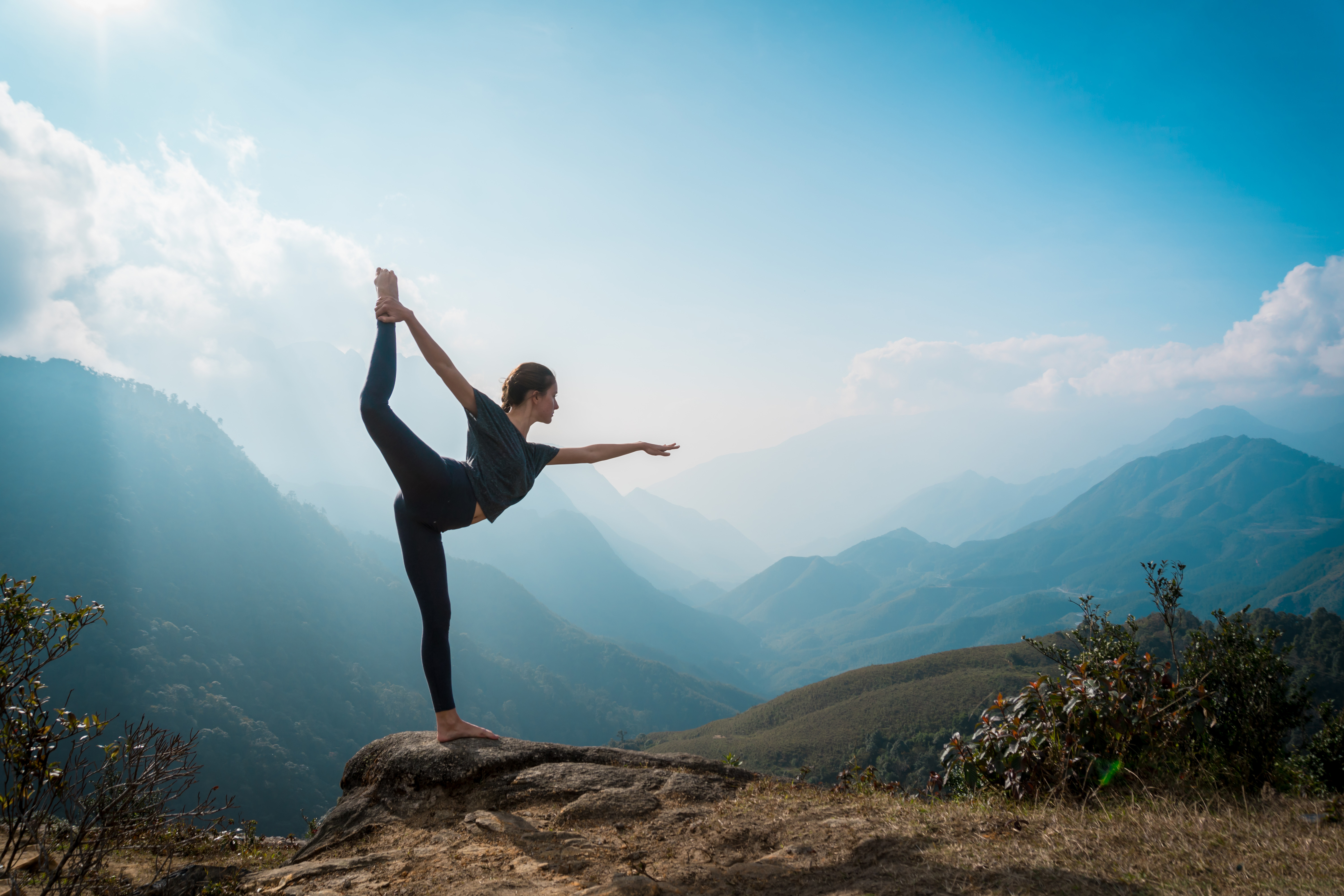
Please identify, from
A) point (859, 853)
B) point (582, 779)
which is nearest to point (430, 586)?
point (582, 779)

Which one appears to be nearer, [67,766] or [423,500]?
[67,766]

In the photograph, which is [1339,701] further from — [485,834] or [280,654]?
[280,654]

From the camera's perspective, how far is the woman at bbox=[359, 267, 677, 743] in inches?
173

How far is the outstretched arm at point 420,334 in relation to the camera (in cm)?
440

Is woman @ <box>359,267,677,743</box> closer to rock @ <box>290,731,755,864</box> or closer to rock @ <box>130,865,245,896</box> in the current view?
rock @ <box>290,731,755,864</box>

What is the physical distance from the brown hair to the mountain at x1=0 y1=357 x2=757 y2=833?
117684 mm

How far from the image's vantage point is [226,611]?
454 ft

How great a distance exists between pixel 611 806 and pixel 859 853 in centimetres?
191

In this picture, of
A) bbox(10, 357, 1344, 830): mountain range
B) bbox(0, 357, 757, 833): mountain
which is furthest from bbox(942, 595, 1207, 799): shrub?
bbox(0, 357, 757, 833): mountain

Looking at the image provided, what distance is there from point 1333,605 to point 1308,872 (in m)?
273

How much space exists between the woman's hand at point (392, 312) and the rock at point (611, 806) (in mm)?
3714

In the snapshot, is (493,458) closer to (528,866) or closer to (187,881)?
(528,866)

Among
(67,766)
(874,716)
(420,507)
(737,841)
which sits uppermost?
(420,507)

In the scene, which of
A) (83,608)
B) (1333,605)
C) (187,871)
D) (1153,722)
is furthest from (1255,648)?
(1333,605)
